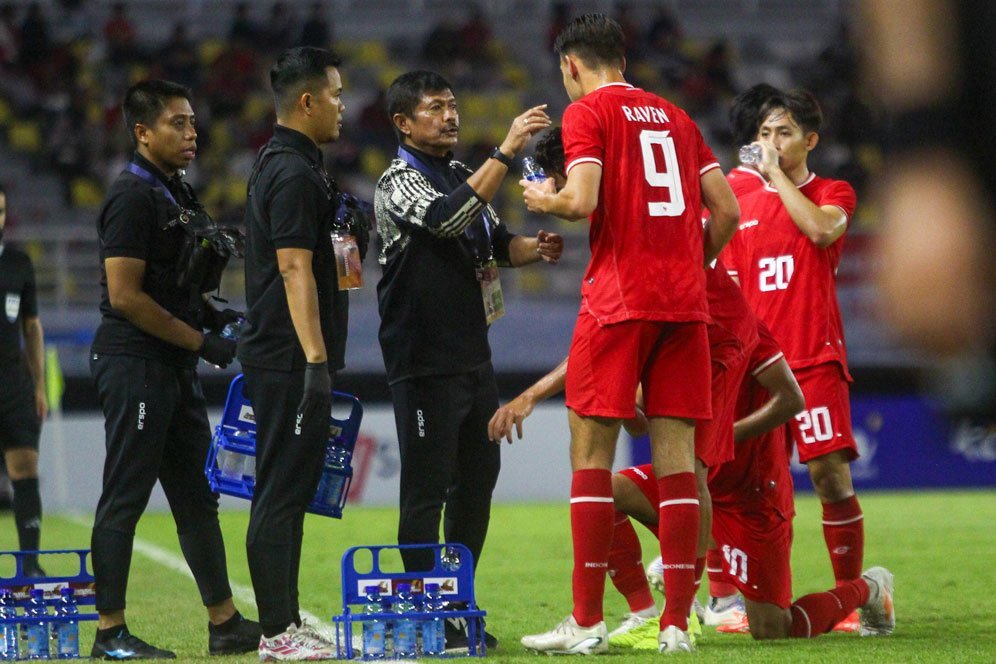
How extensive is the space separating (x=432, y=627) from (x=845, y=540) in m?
1.92

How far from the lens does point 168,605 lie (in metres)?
6.15

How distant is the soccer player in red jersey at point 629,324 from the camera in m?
4.09

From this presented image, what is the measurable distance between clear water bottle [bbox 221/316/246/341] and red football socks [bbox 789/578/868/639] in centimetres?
224

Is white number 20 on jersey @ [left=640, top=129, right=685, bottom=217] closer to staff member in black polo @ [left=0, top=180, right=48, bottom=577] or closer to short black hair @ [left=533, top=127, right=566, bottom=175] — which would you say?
short black hair @ [left=533, top=127, right=566, bottom=175]

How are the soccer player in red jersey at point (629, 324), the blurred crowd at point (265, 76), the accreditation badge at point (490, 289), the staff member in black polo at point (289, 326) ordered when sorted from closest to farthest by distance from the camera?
the staff member in black polo at point (289, 326)
the soccer player in red jersey at point (629, 324)
the accreditation badge at point (490, 289)
the blurred crowd at point (265, 76)

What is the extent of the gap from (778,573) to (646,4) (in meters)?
16.9

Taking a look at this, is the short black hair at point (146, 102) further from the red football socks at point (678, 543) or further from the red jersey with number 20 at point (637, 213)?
the red football socks at point (678, 543)

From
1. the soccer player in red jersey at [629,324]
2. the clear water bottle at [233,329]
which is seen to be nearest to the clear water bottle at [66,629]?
the clear water bottle at [233,329]

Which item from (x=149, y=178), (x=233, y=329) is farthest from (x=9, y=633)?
(x=149, y=178)

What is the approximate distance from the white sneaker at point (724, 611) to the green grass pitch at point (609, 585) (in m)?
0.18

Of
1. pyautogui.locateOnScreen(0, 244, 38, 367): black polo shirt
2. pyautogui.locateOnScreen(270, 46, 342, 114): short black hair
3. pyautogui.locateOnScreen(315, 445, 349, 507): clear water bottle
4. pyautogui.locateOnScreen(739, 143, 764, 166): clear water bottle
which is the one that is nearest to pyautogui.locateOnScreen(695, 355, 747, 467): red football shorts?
pyautogui.locateOnScreen(739, 143, 764, 166): clear water bottle

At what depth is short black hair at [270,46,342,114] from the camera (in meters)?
4.15

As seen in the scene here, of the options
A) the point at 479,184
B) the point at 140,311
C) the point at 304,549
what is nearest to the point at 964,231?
the point at 479,184

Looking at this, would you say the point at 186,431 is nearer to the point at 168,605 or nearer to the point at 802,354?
the point at 168,605
